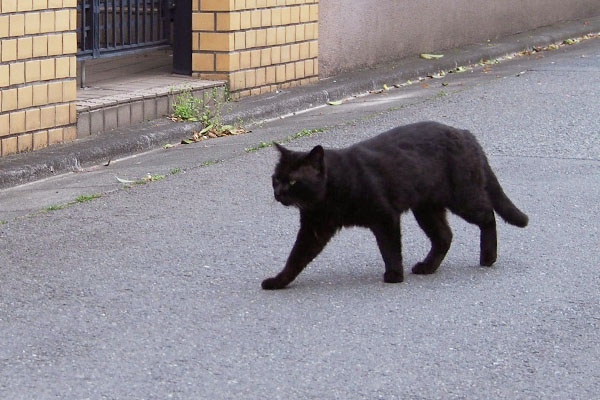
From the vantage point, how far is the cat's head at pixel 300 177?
5.18m

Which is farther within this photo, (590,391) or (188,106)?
(188,106)

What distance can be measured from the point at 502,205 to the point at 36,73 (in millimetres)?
3660

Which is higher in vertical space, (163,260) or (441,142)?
(441,142)

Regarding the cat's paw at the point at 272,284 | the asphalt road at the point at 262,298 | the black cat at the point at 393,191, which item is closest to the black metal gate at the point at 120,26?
the asphalt road at the point at 262,298

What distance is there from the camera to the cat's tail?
589 centimetres

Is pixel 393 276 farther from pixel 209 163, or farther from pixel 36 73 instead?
pixel 36 73

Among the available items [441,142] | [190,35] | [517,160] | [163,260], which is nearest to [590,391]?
[441,142]

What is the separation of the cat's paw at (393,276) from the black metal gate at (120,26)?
451cm

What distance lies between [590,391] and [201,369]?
141cm

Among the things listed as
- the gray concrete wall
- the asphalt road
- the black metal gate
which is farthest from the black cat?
the gray concrete wall

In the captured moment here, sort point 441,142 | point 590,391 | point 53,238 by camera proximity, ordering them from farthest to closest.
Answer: point 53,238 → point 441,142 → point 590,391

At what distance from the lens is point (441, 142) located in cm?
568

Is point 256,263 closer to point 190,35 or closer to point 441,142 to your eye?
point 441,142

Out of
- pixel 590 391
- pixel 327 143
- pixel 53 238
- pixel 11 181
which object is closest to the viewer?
pixel 590 391
